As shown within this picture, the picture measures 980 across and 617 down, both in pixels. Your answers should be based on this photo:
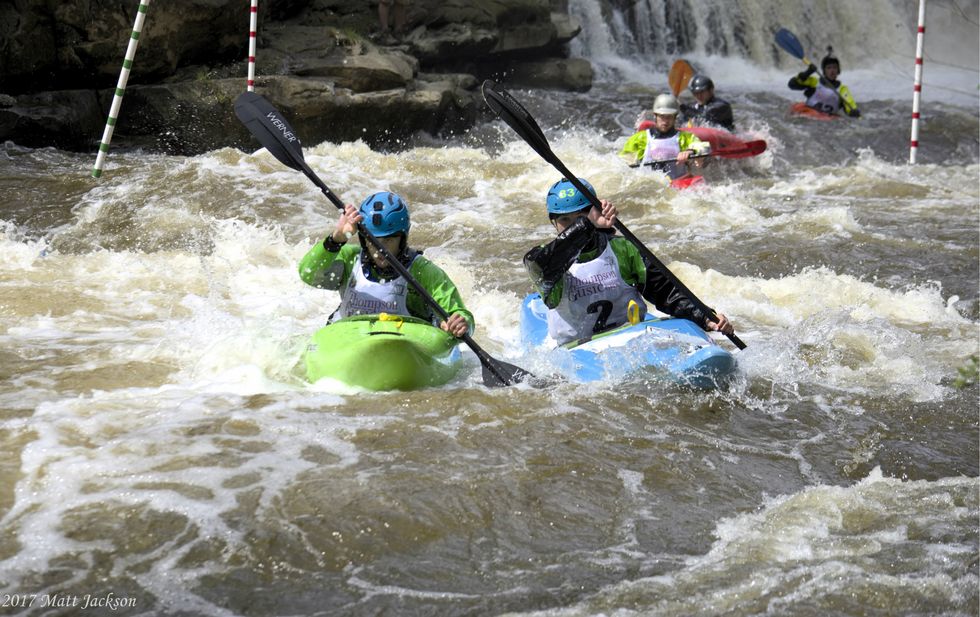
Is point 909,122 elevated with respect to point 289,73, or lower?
lower

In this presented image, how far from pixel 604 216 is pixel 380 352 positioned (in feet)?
4.02

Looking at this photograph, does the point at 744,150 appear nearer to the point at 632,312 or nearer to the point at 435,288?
the point at 632,312

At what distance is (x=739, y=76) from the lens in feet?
61.4

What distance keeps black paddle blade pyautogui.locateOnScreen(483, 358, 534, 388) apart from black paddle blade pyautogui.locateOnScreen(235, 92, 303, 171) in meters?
1.59

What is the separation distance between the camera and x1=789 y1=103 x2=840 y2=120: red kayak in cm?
1491

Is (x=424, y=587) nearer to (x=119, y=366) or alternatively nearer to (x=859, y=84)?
(x=119, y=366)

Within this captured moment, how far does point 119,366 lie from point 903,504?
142 inches

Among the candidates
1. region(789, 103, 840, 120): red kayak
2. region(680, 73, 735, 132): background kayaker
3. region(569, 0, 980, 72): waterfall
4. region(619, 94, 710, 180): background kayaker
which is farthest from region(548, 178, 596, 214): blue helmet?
region(569, 0, 980, 72): waterfall

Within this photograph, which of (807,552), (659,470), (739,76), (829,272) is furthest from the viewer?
(739,76)

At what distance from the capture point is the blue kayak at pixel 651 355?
5098 mm

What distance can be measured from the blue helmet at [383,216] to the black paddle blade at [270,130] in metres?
0.95

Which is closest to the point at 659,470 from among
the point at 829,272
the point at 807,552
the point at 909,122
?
the point at 807,552

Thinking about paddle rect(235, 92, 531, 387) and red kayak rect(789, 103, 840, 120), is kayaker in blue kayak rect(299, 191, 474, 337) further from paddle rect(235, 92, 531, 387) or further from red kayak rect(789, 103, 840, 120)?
red kayak rect(789, 103, 840, 120)

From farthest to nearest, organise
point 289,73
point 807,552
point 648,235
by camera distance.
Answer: point 289,73
point 648,235
point 807,552
